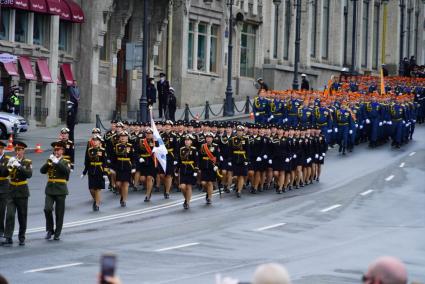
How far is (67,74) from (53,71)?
1.48 m

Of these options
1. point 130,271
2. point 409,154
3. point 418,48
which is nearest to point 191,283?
point 130,271

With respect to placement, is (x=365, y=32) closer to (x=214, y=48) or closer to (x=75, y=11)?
(x=214, y=48)

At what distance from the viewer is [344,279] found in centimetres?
1753

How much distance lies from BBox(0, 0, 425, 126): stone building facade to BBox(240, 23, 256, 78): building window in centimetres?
5

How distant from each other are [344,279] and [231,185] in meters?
14.2

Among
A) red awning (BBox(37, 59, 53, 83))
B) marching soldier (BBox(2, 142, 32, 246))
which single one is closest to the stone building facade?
red awning (BBox(37, 59, 53, 83))

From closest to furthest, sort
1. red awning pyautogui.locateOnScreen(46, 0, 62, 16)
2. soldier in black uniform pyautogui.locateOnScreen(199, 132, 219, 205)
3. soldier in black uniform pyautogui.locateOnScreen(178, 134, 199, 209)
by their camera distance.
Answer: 1. soldier in black uniform pyautogui.locateOnScreen(178, 134, 199, 209)
2. soldier in black uniform pyautogui.locateOnScreen(199, 132, 219, 205)
3. red awning pyautogui.locateOnScreen(46, 0, 62, 16)

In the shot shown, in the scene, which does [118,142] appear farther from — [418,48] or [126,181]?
[418,48]

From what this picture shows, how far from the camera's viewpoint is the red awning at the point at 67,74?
160ft

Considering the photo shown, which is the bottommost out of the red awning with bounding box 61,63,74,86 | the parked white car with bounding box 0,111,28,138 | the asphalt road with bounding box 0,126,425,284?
the asphalt road with bounding box 0,126,425,284

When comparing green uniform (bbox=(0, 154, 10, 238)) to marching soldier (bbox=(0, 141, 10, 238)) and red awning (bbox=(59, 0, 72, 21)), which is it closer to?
marching soldier (bbox=(0, 141, 10, 238))

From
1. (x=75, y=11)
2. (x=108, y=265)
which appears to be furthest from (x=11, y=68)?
(x=108, y=265)

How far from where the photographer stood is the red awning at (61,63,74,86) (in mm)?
48688

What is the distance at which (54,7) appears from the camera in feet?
153
